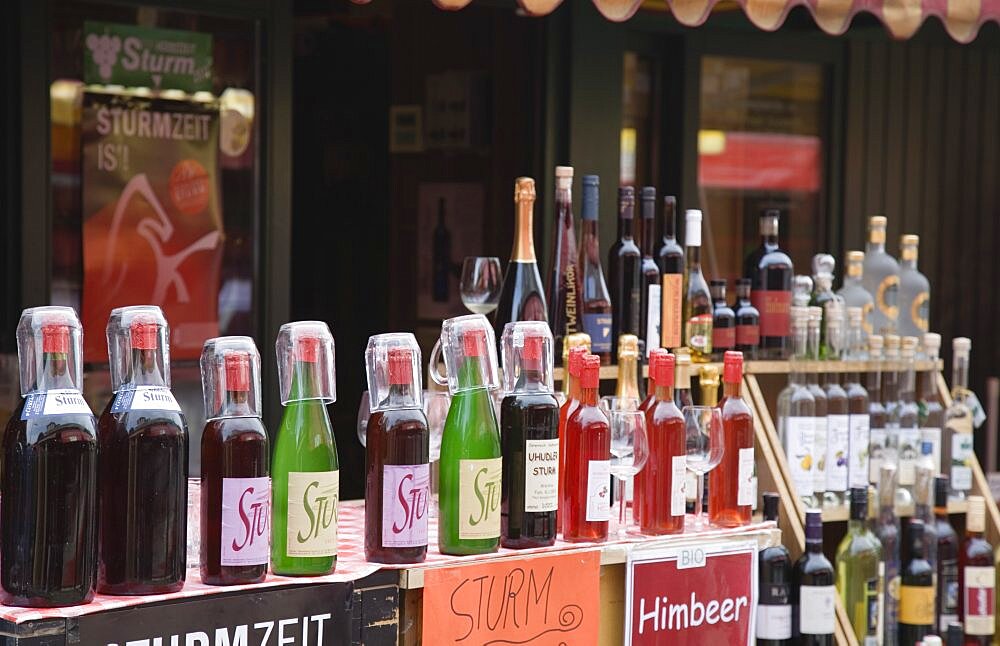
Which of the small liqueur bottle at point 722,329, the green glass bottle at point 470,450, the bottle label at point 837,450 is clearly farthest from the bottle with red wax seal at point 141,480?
the bottle label at point 837,450

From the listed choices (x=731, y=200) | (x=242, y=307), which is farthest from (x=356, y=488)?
(x=731, y=200)

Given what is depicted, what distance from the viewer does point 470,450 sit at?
2.38m

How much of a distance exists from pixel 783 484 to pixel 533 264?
0.82m

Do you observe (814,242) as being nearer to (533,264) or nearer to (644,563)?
(533,264)

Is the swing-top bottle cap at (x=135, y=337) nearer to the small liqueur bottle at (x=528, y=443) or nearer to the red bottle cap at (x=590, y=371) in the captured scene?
the small liqueur bottle at (x=528, y=443)

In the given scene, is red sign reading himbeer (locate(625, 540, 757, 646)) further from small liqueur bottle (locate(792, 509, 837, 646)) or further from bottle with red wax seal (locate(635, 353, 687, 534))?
small liqueur bottle (locate(792, 509, 837, 646))

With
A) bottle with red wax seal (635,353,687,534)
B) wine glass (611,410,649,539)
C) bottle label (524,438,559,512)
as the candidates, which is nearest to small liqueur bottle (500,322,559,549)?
bottle label (524,438,559,512)

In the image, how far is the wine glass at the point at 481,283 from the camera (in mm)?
2967

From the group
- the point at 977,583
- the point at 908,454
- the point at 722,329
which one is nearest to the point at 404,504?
the point at 722,329

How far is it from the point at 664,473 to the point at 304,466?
80cm

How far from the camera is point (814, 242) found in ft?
17.9

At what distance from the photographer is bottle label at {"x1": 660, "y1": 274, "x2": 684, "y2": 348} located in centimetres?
319

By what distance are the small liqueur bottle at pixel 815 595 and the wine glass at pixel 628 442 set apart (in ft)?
1.91

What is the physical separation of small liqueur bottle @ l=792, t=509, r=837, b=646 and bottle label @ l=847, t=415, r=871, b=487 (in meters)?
0.52
